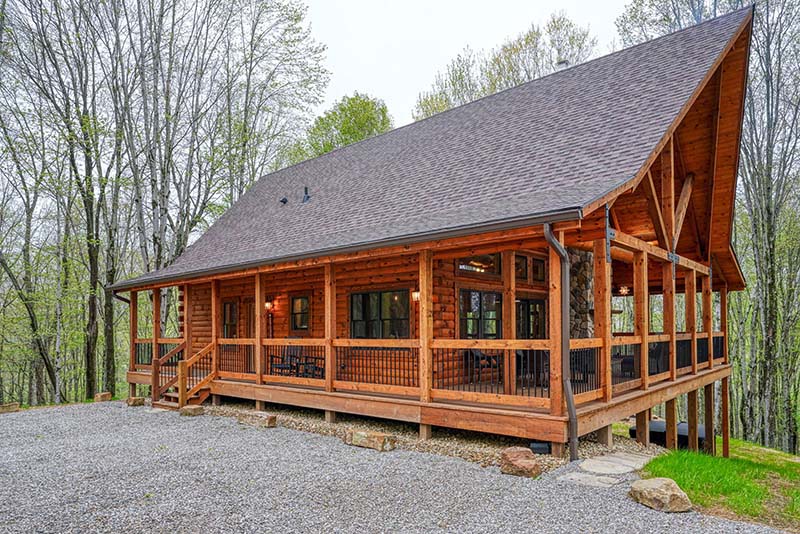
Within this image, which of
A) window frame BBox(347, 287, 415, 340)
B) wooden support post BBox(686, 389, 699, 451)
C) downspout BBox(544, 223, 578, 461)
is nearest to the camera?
downspout BBox(544, 223, 578, 461)

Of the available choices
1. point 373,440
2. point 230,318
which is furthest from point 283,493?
point 230,318

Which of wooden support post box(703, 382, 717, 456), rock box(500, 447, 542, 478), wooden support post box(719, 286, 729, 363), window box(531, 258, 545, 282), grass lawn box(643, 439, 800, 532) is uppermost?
window box(531, 258, 545, 282)

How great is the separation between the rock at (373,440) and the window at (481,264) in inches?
156

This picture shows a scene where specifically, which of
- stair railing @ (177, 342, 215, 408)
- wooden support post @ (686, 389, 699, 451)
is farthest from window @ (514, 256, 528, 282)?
stair railing @ (177, 342, 215, 408)

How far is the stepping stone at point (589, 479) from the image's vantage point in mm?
5355

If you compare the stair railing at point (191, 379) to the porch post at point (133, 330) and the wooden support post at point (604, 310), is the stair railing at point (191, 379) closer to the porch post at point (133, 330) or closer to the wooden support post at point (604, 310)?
the porch post at point (133, 330)

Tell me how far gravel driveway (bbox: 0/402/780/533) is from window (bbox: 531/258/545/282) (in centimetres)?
608

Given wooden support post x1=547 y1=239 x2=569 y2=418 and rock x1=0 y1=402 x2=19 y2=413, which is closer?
→ wooden support post x1=547 y1=239 x2=569 y2=418

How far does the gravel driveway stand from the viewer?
445 centimetres

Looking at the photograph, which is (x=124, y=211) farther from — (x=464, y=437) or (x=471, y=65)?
(x=464, y=437)

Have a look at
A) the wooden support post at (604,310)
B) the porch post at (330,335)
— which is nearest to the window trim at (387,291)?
the porch post at (330,335)

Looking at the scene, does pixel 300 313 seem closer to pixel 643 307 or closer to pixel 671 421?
pixel 643 307

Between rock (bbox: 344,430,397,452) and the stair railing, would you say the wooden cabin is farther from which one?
rock (bbox: 344,430,397,452)

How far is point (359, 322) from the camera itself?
36.4 feet
